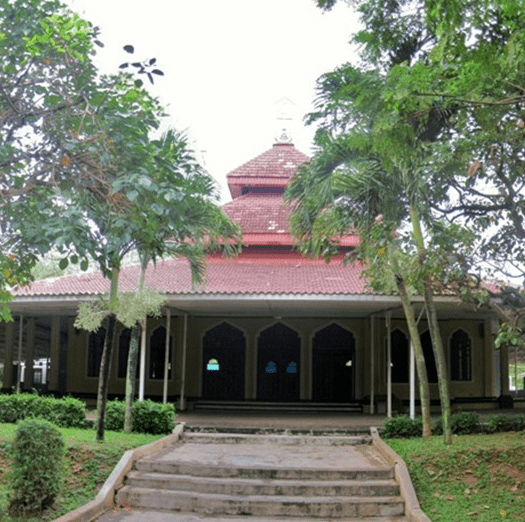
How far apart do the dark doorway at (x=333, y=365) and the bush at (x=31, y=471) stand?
1318 centimetres

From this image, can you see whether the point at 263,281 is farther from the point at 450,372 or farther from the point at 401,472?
the point at 401,472

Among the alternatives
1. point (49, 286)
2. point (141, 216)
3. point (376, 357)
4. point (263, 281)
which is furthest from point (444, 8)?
point (376, 357)

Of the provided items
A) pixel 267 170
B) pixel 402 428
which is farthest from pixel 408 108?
pixel 267 170

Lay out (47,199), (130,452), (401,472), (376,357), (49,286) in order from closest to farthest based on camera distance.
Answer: (47,199) < (401,472) < (130,452) < (49,286) < (376,357)

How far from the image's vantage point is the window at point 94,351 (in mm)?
21484

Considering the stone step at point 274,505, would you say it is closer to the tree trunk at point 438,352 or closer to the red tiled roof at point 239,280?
the tree trunk at point 438,352

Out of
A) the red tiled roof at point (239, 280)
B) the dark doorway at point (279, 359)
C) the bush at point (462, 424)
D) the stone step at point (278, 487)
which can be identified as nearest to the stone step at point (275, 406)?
the dark doorway at point (279, 359)

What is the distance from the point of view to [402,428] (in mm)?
14164

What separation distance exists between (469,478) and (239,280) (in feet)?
29.2

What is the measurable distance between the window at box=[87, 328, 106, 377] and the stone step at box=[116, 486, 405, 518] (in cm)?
1173

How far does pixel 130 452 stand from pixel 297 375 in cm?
1054

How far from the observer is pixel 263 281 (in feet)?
59.2

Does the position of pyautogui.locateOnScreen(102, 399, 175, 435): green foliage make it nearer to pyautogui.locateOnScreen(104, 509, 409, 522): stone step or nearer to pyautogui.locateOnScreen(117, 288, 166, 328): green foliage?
pyautogui.locateOnScreen(117, 288, 166, 328): green foliage

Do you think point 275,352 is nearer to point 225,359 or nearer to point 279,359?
point 279,359
